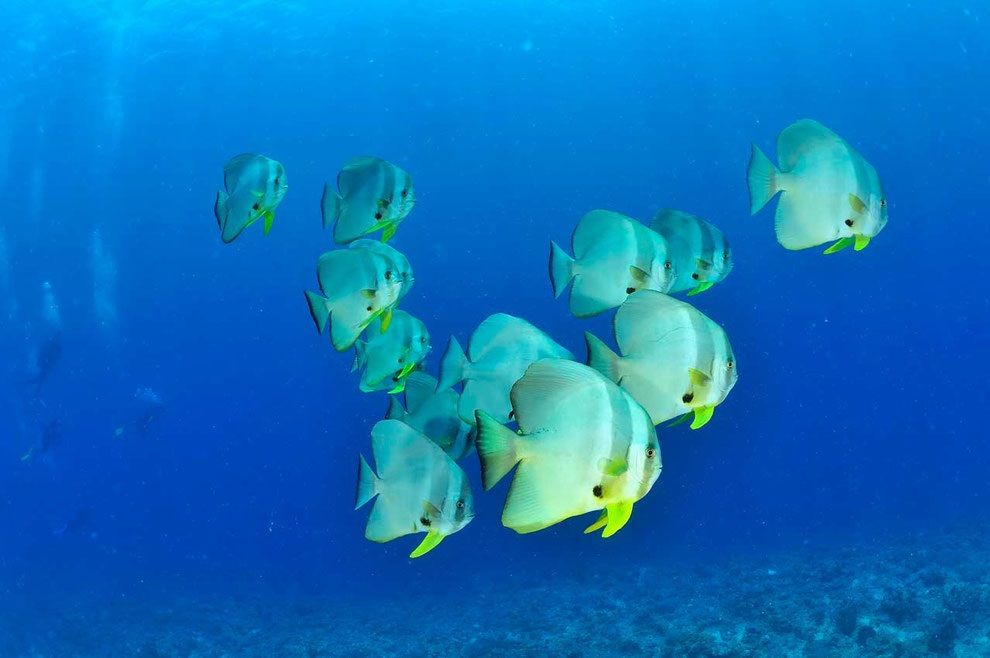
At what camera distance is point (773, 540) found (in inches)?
653

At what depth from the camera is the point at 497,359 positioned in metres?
3.79

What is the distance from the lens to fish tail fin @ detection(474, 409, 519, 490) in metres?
2.31

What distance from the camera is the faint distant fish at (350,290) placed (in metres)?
4.20

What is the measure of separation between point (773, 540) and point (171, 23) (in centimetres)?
2496

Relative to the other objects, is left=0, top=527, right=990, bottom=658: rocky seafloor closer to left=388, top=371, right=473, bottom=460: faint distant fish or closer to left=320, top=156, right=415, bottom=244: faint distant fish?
left=388, top=371, right=473, bottom=460: faint distant fish

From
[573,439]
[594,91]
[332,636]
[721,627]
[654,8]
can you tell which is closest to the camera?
[573,439]

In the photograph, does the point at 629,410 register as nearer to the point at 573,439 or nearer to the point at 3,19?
the point at 573,439

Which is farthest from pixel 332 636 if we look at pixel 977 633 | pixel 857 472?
pixel 857 472

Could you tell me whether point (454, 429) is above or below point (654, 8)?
below

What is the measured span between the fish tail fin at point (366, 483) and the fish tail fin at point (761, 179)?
2424 millimetres

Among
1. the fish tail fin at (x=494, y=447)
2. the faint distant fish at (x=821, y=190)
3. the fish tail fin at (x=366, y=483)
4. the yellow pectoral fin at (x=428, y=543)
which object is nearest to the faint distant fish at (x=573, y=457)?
the fish tail fin at (x=494, y=447)

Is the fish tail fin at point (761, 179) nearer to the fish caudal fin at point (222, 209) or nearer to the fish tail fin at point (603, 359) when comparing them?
the fish tail fin at point (603, 359)

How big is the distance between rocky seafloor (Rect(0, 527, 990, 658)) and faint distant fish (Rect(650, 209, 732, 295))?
5.70 m

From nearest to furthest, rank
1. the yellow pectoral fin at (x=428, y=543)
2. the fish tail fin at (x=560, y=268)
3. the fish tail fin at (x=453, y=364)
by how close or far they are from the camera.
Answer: the yellow pectoral fin at (x=428, y=543), the fish tail fin at (x=453, y=364), the fish tail fin at (x=560, y=268)
